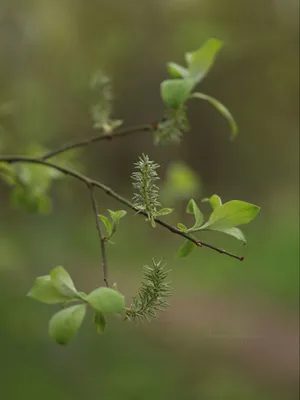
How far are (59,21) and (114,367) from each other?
1097 mm

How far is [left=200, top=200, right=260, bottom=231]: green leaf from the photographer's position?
1.07 feet

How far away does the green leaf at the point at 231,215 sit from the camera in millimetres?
327

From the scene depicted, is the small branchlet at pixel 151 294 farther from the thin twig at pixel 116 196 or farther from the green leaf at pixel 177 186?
the green leaf at pixel 177 186

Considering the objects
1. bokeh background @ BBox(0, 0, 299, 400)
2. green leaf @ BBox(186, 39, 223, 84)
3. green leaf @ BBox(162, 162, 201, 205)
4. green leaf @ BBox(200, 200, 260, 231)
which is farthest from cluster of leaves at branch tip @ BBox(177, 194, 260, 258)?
green leaf @ BBox(162, 162, 201, 205)

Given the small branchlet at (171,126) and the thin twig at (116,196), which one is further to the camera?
the small branchlet at (171,126)

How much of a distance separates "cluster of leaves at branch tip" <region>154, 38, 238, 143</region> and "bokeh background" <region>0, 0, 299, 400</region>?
0.26 metres

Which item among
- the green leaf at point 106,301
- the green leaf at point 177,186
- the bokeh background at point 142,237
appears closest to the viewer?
the green leaf at point 106,301

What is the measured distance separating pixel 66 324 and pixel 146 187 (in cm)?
7

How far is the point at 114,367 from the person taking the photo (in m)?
2.06

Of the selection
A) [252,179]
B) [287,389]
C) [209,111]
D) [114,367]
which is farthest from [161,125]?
[252,179]

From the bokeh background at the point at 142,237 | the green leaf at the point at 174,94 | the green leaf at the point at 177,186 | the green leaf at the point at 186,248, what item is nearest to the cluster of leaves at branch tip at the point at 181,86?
the green leaf at the point at 174,94

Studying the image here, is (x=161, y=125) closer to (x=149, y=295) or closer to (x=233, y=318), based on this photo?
(x=149, y=295)

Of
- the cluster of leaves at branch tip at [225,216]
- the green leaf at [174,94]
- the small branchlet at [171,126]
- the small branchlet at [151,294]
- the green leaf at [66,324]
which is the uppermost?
the small branchlet at [171,126]

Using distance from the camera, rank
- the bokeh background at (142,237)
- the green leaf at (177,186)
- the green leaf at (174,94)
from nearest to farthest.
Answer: the green leaf at (174,94), the green leaf at (177,186), the bokeh background at (142,237)
